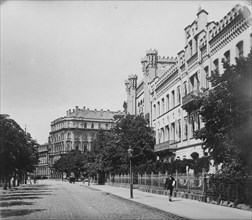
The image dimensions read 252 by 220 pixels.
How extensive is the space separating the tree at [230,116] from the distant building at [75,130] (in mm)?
105216

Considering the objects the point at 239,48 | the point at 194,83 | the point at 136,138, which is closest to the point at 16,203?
the point at 239,48

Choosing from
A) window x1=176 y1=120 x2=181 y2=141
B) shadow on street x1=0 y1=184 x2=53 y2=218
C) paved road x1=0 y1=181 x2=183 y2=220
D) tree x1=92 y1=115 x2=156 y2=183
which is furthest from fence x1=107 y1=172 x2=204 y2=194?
shadow on street x1=0 y1=184 x2=53 y2=218

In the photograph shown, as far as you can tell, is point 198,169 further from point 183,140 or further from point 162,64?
point 162,64

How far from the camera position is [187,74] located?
3797cm

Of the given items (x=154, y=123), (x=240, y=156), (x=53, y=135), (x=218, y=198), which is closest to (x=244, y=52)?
(x=218, y=198)

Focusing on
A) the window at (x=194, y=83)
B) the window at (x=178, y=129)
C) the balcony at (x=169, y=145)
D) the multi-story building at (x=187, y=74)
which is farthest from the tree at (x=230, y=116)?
the balcony at (x=169, y=145)

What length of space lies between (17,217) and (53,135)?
11995cm

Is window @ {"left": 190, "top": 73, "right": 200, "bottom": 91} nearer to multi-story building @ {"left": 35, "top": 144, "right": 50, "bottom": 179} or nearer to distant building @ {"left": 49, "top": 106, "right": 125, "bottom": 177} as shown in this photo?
distant building @ {"left": 49, "top": 106, "right": 125, "bottom": 177}

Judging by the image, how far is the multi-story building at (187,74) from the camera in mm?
27538

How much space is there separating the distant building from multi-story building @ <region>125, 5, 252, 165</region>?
230 feet

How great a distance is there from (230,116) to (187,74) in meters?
22.5

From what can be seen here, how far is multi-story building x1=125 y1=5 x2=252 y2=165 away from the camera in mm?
27538

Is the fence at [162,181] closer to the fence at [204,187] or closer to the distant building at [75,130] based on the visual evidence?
the fence at [204,187]

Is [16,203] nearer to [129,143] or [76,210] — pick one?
[76,210]
